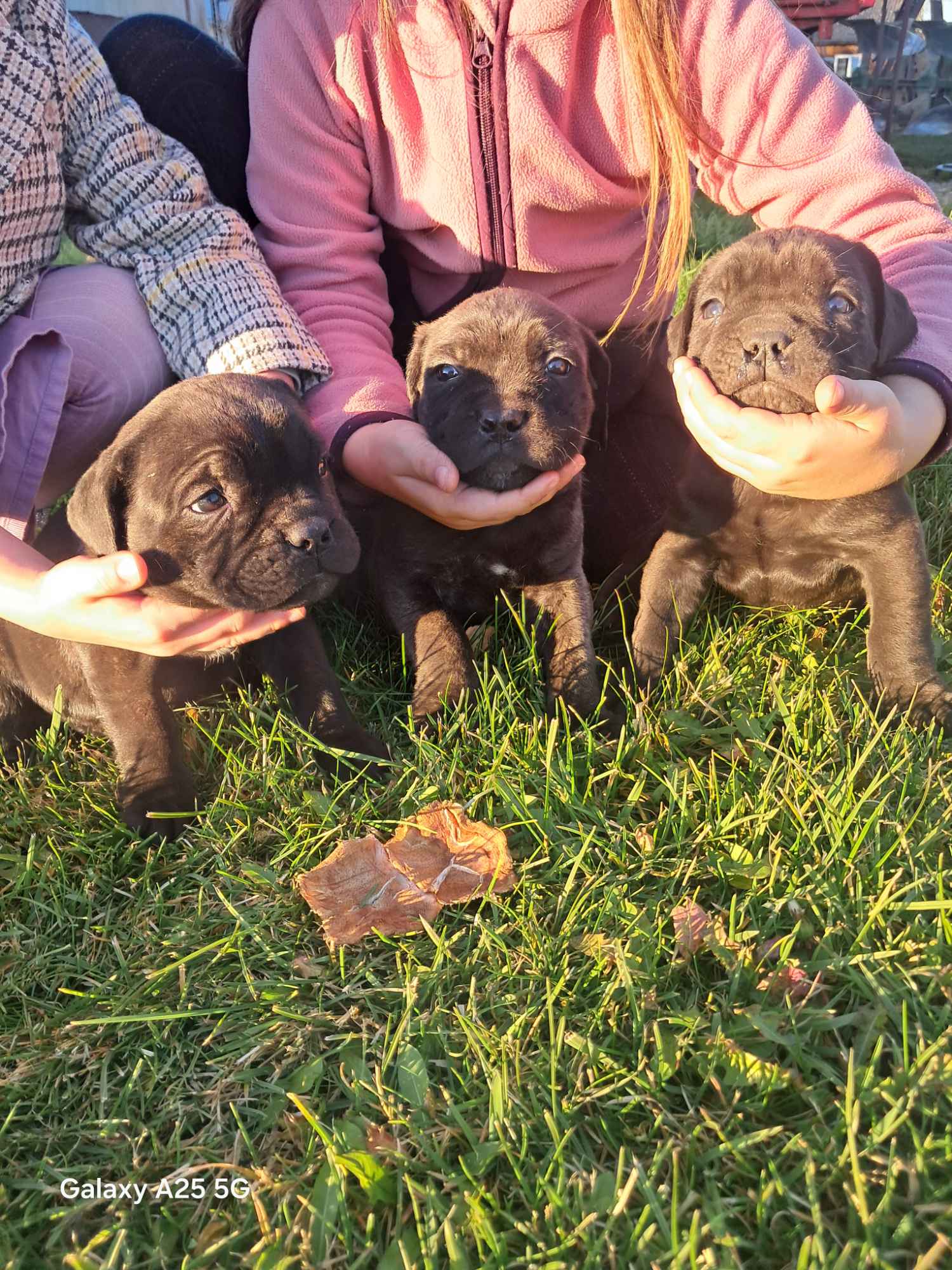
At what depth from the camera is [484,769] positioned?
2643mm

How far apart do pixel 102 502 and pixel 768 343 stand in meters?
1.77

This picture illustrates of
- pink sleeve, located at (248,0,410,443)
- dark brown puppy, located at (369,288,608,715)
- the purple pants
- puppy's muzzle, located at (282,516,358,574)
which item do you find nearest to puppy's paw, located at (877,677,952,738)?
dark brown puppy, located at (369,288,608,715)

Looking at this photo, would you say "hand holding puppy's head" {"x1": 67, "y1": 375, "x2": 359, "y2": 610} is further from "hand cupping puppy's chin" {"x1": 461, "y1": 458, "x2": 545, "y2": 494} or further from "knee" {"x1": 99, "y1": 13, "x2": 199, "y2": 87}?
"knee" {"x1": 99, "y1": 13, "x2": 199, "y2": 87}

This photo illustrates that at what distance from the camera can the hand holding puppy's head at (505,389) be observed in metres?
2.80

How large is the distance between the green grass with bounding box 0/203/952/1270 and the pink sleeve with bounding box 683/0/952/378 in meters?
1.59

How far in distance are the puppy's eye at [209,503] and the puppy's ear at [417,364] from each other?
2.90 feet

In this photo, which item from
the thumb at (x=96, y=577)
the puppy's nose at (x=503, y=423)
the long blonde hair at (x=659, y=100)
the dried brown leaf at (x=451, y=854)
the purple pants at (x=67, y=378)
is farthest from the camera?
the long blonde hair at (x=659, y=100)

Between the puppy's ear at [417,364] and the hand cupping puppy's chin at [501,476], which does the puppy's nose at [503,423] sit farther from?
the puppy's ear at [417,364]

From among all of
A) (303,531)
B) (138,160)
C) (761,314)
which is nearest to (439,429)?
(303,531)

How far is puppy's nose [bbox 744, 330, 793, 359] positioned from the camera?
2627mm

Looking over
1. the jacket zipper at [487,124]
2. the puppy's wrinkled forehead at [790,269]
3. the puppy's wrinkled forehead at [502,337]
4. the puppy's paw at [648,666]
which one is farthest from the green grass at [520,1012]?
the jacket zipper at [487,124]

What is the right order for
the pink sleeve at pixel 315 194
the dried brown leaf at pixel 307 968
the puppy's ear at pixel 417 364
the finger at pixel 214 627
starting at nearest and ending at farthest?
the dried brown leaf at pixel 307 968
the finger at pixel 214 627
the puppy's ear at pixel 417 364
the pink sleeve at pixel 315 194

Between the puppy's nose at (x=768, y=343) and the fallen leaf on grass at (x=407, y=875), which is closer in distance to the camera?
the fallen leaf on grass at (x=407, y=875)

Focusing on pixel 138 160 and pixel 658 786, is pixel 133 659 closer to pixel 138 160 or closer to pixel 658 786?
pixel 658 786
